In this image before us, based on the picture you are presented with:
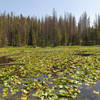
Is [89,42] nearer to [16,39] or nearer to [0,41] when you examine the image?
[16,39]

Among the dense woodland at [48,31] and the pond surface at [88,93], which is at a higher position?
the dense woodland at [48,31]

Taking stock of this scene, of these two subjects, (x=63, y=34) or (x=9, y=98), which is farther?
(x=63, y=34)

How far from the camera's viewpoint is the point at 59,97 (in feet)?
11.5

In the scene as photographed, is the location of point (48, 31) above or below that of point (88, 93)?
above

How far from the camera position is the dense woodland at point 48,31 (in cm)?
3216

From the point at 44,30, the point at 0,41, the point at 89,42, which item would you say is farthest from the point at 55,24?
the point at 0,41

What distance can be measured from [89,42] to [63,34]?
6946 mm

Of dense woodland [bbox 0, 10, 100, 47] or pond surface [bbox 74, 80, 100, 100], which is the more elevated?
dense woodland [bbox 0, 10, 100, 47]

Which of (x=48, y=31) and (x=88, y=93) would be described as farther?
(x=48, y=31)

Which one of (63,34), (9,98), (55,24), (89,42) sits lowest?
(9,98)

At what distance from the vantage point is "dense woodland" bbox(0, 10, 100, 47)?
3216 cm

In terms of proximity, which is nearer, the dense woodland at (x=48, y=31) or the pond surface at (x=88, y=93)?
the pond surface at (x=88, y=93)

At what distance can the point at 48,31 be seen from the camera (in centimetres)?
3706

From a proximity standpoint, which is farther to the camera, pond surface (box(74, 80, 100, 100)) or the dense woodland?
the dense woodland
